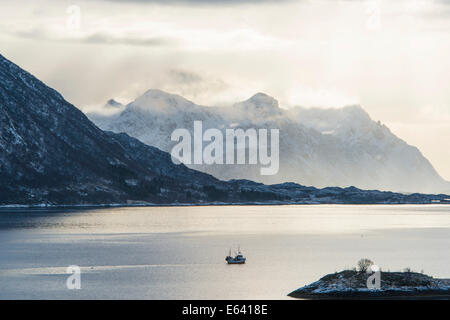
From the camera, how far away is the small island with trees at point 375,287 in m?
126

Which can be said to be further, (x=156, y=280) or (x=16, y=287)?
(x=156, y=280)

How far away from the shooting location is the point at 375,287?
126562mm

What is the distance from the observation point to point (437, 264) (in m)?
195

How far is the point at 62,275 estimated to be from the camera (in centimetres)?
17638

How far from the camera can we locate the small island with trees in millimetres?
125625
